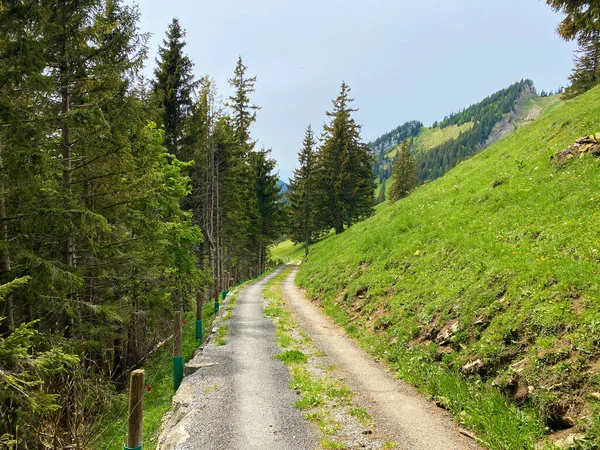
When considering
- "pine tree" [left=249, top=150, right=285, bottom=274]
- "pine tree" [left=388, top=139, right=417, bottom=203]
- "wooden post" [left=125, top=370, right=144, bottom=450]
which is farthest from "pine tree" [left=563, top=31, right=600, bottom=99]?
"wooden post" [left=125, top=370, right=144, bottom=450]

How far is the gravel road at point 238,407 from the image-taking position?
604 cm

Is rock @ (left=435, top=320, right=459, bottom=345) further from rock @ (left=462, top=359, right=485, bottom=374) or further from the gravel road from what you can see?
the gravel road

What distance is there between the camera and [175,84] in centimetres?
2167

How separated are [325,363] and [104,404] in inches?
243

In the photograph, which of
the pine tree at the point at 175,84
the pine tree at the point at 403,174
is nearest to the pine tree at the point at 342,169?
the pine tree at the point at 403,174

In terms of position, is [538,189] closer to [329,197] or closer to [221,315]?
[221,315]

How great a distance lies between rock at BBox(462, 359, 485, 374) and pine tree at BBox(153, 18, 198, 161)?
20289 millimetres

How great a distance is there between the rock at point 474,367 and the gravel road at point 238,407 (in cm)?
377

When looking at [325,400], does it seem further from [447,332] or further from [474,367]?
[447,332]

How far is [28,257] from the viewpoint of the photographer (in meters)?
7.93

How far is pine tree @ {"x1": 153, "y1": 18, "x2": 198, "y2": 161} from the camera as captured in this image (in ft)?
71.1

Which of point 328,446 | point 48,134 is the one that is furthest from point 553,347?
point 48,134

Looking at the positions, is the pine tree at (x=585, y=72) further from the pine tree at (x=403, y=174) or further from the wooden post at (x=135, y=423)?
the wooden post at (x=135, y=423)

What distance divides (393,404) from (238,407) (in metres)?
3.42
